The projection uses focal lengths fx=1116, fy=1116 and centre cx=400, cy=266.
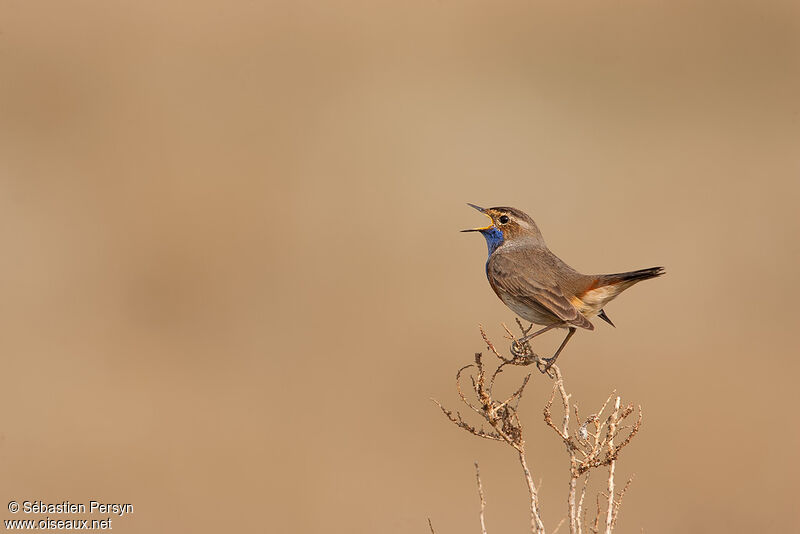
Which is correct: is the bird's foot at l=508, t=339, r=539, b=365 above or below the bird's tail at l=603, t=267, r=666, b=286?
below

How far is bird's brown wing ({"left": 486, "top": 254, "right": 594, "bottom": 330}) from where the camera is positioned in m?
7.70

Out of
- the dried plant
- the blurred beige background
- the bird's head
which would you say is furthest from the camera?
the blurred beige background

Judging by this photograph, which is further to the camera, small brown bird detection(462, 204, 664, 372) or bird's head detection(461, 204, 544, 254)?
bird's head detection(461, 204, 544, 254)

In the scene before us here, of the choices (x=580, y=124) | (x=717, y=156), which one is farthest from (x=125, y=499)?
(x=717, y=156)

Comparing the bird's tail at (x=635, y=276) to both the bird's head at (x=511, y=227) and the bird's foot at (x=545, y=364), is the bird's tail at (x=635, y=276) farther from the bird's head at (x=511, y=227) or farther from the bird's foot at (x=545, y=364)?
the bird's head at (x=511, y=227)

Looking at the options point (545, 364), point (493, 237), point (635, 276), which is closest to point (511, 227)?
point (493, 237)

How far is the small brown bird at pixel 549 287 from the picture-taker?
304 inches

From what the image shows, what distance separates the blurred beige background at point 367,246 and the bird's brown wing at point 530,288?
585cm

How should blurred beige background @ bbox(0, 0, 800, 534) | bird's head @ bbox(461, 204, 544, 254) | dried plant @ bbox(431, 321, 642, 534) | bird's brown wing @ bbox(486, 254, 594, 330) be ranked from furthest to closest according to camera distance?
blurred beige background @ bbox(0, 0, 800, 534), bird's head @ bbox(461, 204, 544, 254), bird's brown wing @ bbox(486, 254, 594, 330), dried plant @ bbox(431, 321, 642, 534)

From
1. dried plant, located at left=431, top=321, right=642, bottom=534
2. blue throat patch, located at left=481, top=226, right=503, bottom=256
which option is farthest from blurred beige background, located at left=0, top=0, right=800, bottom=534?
dried plant, located at left=431, top=321, right=642, bottom=534

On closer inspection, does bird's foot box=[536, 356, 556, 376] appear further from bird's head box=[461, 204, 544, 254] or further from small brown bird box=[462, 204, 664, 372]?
bird's head box=[461, 204, 544, 254]

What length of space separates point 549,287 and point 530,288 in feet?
0.45

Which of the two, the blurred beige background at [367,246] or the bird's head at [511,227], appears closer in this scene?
the bird's head at [511,227]

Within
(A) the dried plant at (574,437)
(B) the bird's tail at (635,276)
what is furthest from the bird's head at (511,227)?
(A) the dried plant at (574,437)
